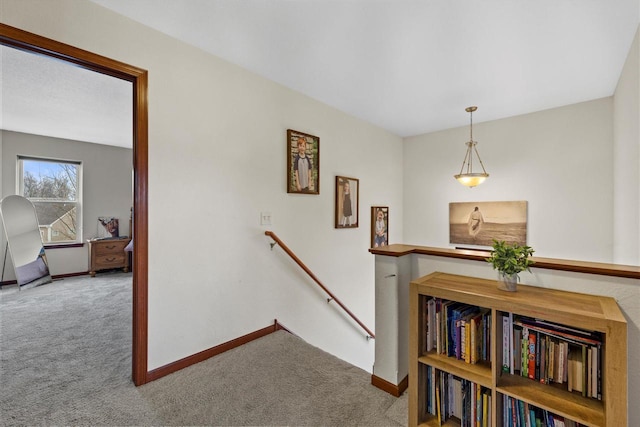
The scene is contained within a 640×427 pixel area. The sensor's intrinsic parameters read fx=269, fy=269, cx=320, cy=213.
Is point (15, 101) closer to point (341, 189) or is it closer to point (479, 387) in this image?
point (341, 189)

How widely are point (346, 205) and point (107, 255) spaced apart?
463cm

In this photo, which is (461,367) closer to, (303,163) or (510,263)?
(510,263)

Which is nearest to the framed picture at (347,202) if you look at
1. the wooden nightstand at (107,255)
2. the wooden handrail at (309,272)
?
the wooden handrail at (309,272)

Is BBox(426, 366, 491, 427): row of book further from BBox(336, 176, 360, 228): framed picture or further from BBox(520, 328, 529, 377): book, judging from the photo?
BBox(336, 176, 360, 228): framed picture

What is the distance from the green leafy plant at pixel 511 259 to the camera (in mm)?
1321

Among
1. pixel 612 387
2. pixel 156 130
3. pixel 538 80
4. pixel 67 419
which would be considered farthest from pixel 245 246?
pixel 538 80

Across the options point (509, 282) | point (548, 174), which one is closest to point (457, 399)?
point (509, 282)

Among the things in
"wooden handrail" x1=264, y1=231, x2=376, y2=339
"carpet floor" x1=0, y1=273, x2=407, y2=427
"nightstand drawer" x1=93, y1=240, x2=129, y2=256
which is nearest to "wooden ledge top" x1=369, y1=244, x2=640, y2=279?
"carpet floor" x1=0, y1=273, x2=407, y2=427

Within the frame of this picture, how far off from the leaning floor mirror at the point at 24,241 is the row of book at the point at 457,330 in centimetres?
565

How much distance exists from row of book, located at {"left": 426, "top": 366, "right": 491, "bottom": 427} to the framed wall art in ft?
9.20

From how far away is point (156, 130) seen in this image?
1904mm

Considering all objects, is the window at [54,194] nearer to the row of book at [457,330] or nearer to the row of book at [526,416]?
the row of book at [457,330]

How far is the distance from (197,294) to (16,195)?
14.5 ft

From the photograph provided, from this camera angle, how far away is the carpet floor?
1549 millimetres
